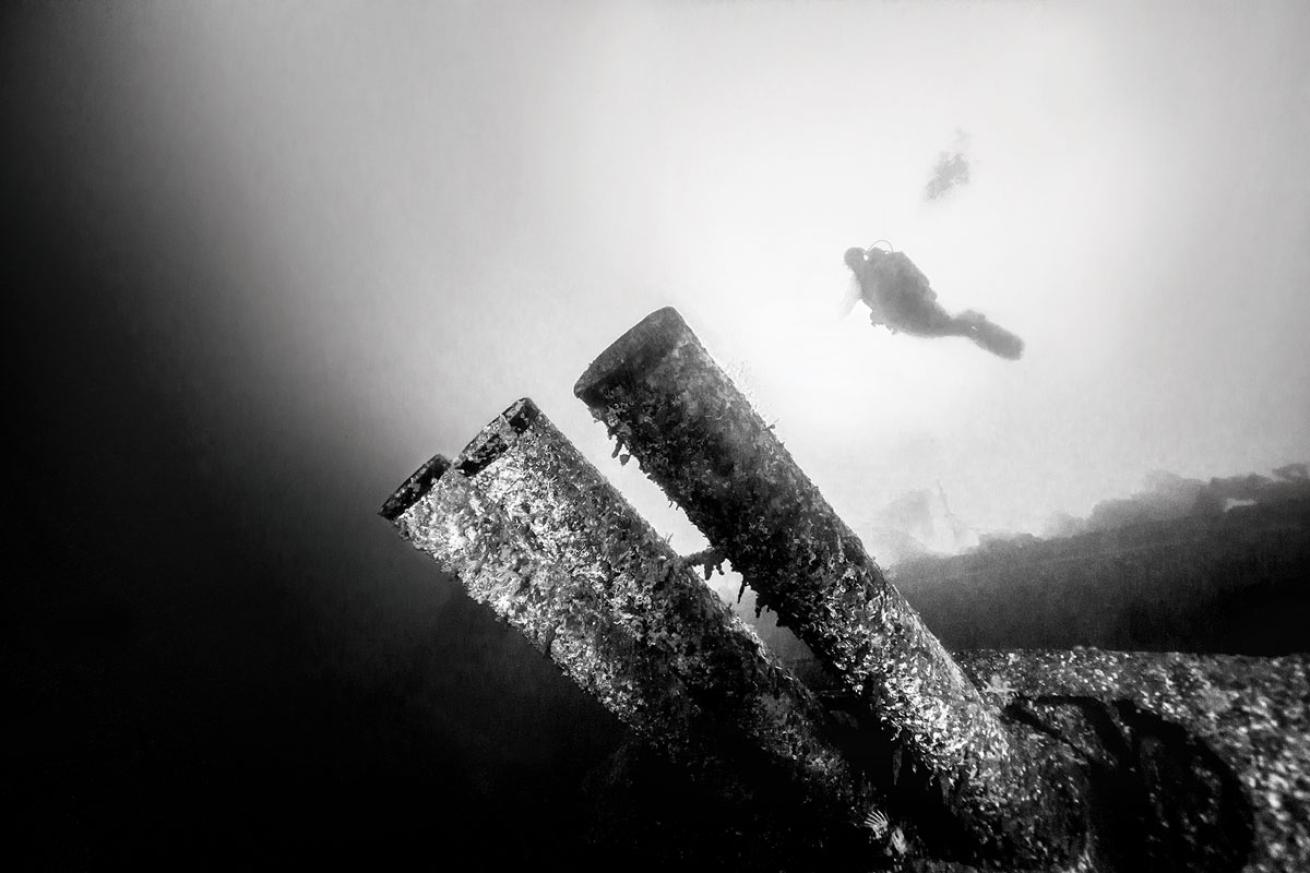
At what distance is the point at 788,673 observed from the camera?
9.07 feet

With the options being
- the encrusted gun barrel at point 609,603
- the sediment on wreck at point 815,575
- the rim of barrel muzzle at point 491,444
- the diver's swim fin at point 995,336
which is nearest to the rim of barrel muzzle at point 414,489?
the encrusted gun barrel at point 609,603

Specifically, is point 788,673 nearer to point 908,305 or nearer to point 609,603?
point 609,603

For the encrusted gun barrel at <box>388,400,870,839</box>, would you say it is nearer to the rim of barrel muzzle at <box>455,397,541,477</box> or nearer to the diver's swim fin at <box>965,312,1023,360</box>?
the rim of barrel muzzle at <box>455,397,541,477</box>

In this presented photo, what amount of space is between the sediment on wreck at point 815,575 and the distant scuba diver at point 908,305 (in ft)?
24.5

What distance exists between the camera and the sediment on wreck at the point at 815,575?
2.02 m

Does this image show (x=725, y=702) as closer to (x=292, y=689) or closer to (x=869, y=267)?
(x=869, y=267)

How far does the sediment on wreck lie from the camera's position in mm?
2023

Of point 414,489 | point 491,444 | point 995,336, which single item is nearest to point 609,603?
point 491,444

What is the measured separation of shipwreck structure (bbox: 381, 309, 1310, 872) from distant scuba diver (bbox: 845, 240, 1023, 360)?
22.5 feet

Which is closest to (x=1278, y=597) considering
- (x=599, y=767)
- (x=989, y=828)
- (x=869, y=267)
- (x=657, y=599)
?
(x=989, y=828)

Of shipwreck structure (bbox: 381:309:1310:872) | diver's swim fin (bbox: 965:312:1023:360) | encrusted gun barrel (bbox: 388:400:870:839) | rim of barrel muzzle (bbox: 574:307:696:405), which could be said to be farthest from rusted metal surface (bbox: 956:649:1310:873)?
diver's swim fin (bbox: 965:312:1023:360)

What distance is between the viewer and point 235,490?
41.7 ft

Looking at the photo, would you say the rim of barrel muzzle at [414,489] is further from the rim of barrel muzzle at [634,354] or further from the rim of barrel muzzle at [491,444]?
the rim of barrel muzzle at [634,354]

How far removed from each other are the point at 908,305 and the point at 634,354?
27.3ft
